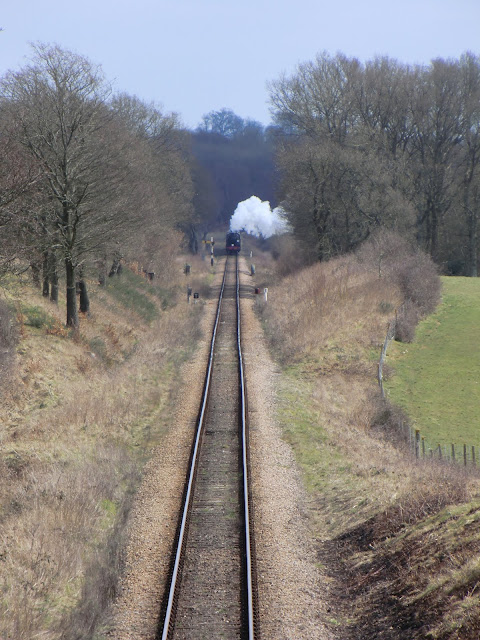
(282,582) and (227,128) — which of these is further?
(227,128)

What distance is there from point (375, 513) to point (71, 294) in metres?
17.1

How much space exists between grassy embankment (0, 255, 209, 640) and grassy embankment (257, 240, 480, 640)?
13.0ft

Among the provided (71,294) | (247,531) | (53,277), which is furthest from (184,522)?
(53,277)

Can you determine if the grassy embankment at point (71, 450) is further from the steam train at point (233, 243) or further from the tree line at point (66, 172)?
the steam train at point (233, 243)

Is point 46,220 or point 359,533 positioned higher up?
point 46,220

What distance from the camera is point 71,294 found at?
2552 centimetres

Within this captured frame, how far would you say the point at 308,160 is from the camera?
155 feet

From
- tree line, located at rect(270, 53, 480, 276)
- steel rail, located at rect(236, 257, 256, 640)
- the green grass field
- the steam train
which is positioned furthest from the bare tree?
the steam train

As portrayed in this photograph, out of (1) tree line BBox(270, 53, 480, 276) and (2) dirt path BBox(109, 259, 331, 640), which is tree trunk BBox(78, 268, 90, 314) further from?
(1) tree line BBox(270, 53, 480, 276)

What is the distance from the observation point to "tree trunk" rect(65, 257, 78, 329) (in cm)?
→ 2519

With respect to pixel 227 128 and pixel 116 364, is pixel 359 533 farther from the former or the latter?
pixel 227 128

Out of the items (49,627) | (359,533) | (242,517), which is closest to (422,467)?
(359,533)

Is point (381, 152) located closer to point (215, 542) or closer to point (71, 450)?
point (71, 450)

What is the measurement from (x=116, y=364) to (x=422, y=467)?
1393cm
